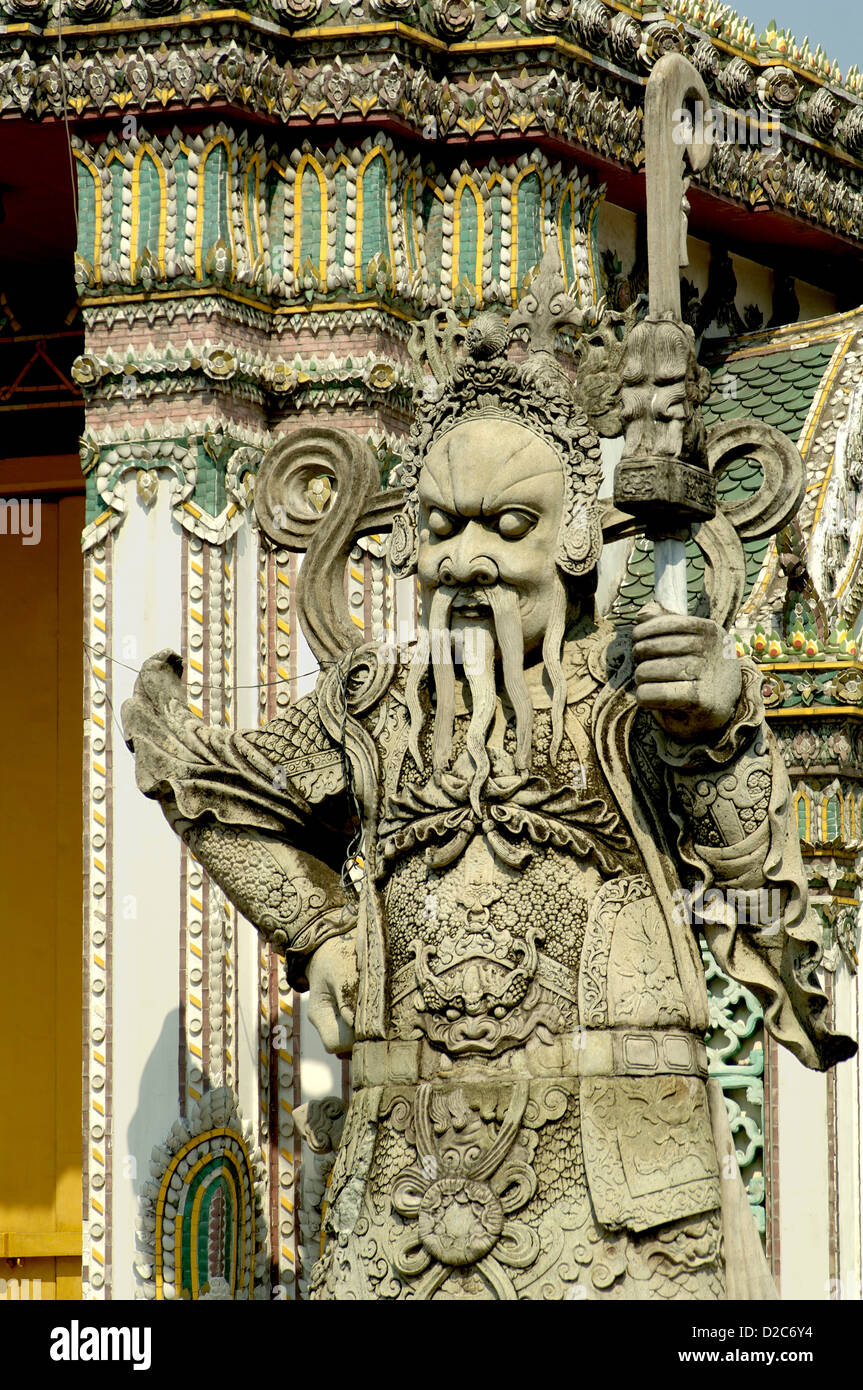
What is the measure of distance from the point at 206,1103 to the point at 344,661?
2429 millimetres

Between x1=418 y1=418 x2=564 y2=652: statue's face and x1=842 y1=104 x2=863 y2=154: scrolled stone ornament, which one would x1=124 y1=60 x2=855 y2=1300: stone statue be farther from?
x1=842 y1=104 x2=863 y2=154: scrolled stone ornament

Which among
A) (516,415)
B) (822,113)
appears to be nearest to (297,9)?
(822,113)

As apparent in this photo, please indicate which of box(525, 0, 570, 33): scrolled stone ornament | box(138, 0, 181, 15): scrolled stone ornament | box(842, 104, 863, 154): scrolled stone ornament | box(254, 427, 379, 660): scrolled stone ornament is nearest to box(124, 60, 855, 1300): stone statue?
box(254, 427, 379, 660): scrolled stone ornament

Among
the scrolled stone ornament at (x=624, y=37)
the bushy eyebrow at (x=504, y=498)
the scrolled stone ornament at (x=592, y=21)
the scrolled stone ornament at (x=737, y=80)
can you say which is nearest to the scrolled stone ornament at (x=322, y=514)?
the bushy eyebrow at (x=504, y=498)

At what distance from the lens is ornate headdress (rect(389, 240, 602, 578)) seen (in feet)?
25.8

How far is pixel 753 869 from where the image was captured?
7594mm

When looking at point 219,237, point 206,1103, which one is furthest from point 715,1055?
point 219,237


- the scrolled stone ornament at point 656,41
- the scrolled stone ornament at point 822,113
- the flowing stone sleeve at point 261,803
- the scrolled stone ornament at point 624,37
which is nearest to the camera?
the flowing stone sleeve at point 261,803

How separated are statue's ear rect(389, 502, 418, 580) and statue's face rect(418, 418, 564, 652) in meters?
0.10

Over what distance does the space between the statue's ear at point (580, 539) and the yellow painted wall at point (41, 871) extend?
17.8ft

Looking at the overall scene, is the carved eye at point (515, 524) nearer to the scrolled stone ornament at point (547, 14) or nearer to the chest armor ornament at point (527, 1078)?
the chest armor ornament at point (527, 1078)

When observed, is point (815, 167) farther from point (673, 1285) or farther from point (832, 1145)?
point (673, 1285)

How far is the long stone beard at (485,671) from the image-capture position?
7824mm

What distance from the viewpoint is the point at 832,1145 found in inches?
406
